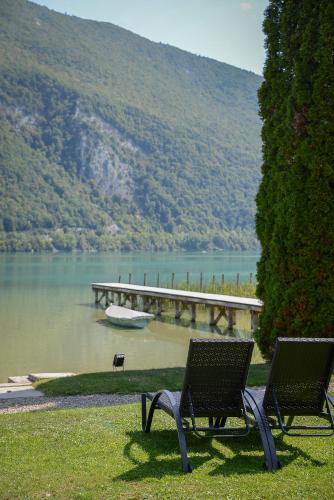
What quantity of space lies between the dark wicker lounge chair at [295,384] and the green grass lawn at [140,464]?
0.31m

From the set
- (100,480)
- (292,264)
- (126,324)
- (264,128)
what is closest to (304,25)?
(264,128)

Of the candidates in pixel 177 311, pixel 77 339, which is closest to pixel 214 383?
pixel 77 339

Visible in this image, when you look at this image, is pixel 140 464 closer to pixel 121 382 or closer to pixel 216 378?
pixel 216 378

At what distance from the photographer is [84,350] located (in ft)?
63.6

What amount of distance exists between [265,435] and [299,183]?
20.8 feet

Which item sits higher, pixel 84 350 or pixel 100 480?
pixel 100 480

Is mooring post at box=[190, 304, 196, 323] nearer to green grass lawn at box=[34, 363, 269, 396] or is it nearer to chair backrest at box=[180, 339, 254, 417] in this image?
green grass lawn at box=[34, 363, 269, 396]

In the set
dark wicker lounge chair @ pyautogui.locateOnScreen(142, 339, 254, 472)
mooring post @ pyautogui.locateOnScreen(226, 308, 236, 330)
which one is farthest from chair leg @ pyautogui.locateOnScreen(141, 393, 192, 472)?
mooring post @ pyautogui.locateOnScreen(226, 308, 236, 330)

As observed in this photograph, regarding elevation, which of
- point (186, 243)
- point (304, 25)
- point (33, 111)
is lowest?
point (186, 243)

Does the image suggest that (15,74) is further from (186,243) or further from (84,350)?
(84,350)

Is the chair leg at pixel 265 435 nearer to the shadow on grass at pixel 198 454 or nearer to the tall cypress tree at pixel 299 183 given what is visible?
the shadow on grass at pixel 198 454

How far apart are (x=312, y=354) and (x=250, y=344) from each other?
49 cm

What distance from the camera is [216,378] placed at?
5.17 m

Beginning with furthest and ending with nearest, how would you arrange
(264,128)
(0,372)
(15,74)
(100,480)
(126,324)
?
1. (15,74)
2. (126,324)
3. (0,372)
4. (264,128)
5. (100,480)
